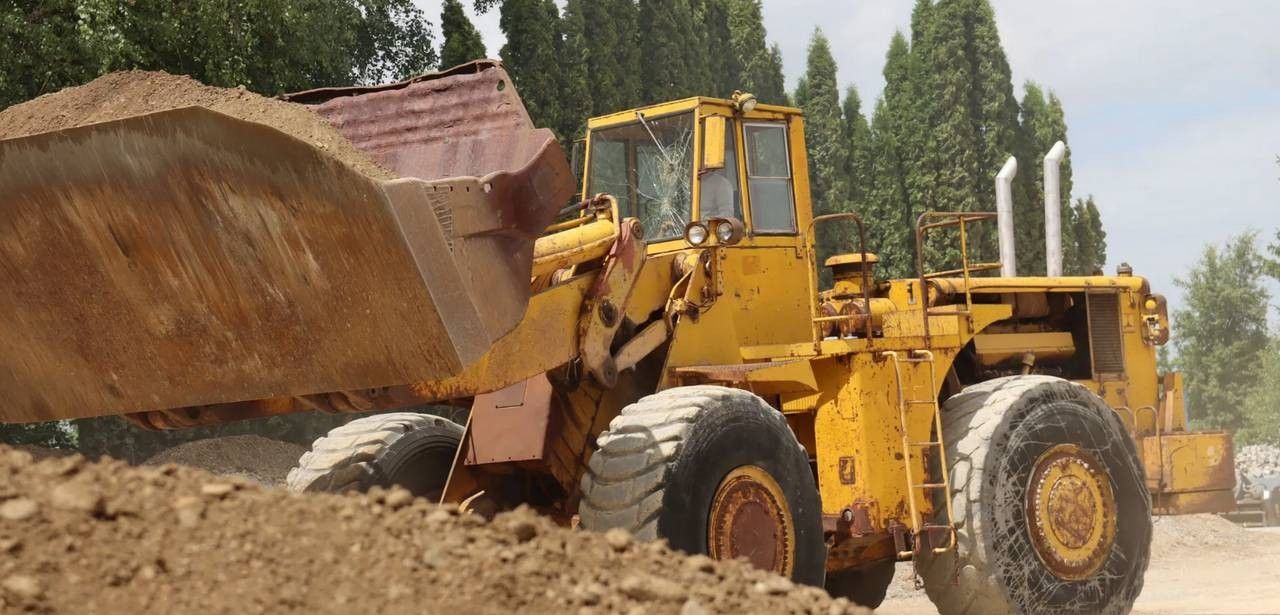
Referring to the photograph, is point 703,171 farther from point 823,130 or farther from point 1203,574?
point 823,130

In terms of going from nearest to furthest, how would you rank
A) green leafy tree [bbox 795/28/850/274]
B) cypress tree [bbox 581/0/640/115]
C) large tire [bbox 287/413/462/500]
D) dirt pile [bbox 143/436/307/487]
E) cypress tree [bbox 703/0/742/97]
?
1. large tire [bbox 287/413/462/500]
2. dirt pile [bbox 143/436/307/487]
3. cypress tree [bbox 581/0/640/115]
4. cypress tree [bbox 703/0/742/97]
5. green leafy tree [bbox 795/28/850/274]

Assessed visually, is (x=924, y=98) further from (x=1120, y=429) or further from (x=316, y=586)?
(x=316, y=586)

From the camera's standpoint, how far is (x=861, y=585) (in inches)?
403

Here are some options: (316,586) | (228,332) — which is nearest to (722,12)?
(228,332)

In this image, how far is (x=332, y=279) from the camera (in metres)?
6.71

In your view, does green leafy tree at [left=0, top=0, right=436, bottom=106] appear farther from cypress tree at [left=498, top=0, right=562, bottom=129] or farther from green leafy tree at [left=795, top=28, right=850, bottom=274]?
green leafy tree at [left=795, top=28, right=850, bottom=274]

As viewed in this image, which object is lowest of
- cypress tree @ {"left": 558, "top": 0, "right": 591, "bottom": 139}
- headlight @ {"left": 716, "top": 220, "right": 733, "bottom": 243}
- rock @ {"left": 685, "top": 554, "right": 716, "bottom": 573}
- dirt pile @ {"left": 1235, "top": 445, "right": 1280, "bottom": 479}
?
dirt pile @ {"left": 1235, "top": 445, "right": 1280, "bottom": 479}

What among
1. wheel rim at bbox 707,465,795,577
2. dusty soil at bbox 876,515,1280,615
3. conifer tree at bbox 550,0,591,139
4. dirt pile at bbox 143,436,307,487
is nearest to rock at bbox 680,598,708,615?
wheel rim at bbox 707,465,795,577

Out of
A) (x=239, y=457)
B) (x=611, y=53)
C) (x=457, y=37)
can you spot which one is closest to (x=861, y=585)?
(x=239, y=457)

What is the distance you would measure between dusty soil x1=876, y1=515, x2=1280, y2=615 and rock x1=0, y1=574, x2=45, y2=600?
9520 millimetres

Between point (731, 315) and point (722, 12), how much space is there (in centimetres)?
2385

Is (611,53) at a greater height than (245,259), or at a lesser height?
greater

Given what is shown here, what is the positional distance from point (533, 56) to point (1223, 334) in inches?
1299

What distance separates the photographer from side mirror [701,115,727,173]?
873cm
